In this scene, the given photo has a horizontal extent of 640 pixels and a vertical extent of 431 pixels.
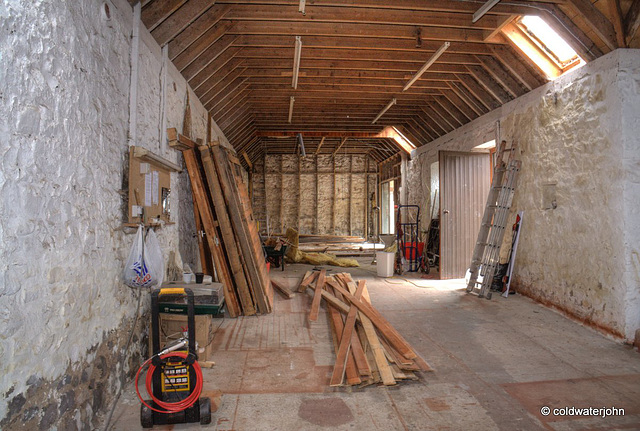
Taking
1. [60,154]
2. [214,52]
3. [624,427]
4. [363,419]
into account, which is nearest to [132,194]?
[60,154]

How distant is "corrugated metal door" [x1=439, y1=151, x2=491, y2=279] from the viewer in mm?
7723

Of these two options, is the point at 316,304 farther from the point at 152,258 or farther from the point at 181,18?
the point at 181,18

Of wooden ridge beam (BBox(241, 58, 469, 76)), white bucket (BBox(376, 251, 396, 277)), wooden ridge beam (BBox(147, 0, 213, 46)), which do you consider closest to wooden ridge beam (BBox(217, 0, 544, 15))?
wooden ridge beam (BBox(147, 0, 213, 46))

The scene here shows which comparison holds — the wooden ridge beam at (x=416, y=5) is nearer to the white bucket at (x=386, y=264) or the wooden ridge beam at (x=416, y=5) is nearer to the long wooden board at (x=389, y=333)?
the long wooden board at (x=389, y=333)

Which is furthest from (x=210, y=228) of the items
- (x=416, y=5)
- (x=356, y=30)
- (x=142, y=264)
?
(x=416, y=5)

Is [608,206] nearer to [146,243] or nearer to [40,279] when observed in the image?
[146,243]

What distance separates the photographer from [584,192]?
4715 mm

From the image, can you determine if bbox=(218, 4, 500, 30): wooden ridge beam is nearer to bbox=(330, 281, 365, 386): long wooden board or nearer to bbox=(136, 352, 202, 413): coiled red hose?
bbox=(330, 281, 365, 386): long wooden board

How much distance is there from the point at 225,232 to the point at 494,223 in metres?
4.43

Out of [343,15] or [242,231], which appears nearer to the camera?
[343,15]

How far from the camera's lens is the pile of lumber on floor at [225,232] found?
16.5 feet

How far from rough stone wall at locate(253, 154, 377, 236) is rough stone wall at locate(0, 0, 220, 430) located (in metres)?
12.7

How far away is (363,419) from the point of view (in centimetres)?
263

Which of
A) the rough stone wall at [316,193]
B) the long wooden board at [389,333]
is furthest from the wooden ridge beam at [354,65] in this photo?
the rough stone wall at [316,193]
